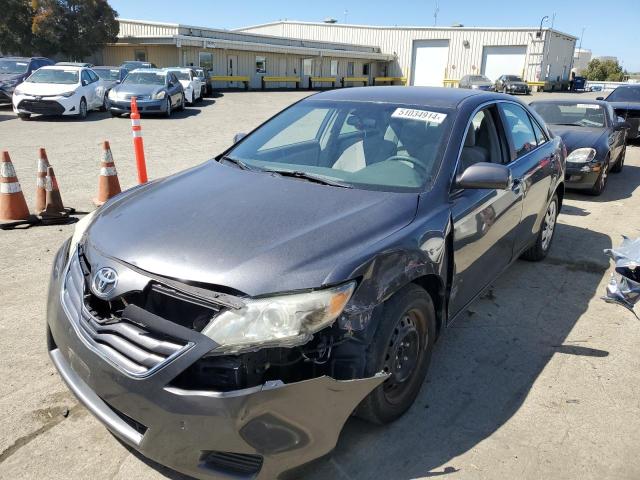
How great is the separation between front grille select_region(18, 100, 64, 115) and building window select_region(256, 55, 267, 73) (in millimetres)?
25575

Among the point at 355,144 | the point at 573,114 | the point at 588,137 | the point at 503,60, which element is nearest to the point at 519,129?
the point at 355,144

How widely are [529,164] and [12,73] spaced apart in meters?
19.4

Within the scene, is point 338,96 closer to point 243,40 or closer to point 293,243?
point 293,243

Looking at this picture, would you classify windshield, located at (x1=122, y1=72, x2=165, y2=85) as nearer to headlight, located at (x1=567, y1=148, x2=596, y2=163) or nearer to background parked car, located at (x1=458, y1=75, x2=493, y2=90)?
headlight, located at (x1=567, y1=148, x2=596, y2=163)

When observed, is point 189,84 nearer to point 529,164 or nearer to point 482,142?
point 529,164

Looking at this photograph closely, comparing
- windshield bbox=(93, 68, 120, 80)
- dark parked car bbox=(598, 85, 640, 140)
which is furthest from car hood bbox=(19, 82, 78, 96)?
dark parked car bbox=(598, 85, 640, 140)

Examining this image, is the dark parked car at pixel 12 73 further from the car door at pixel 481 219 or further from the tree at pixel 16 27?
the car door at pixel 481 219

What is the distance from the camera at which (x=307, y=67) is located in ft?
146

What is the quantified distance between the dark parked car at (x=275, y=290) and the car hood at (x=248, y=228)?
0.4 inches

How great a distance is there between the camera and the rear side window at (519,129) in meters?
4.14

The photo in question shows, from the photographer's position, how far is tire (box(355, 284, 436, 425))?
7.74 ft

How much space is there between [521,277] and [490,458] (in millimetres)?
2700

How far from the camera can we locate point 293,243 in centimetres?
234

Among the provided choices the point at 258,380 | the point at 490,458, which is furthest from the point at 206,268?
the point at 490,458
